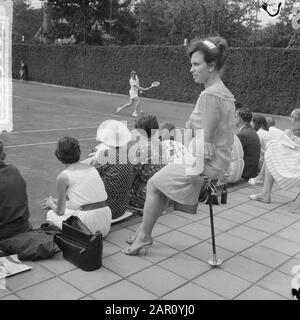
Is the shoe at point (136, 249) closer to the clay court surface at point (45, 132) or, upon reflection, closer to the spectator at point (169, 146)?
the spectator at point (169, 146)

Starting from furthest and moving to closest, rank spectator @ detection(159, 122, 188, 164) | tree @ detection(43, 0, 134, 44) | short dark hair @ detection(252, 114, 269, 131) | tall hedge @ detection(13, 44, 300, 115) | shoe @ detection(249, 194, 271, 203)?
tree @ detection(43, 0, 134, 44)
tall hedge @ detection(13, 44, 300, 115)
short dark hair @ detection(252, 114, 269, 131)
shoe @ detection(249, 194, 271, 203)
spectator @ detection(159, 122, 188, 164)

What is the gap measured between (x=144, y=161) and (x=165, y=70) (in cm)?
1878

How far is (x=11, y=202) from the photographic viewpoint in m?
3.60

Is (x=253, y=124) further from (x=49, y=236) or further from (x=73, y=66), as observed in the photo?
→ (x=73, y=66)

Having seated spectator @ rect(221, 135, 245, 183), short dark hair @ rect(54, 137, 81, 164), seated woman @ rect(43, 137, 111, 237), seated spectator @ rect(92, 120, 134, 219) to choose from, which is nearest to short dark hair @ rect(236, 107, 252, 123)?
seated spectator @ rect(221, 135, 245, 183)

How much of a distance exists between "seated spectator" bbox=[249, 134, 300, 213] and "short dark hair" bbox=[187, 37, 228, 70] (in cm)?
240

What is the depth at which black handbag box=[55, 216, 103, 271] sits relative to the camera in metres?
3.43

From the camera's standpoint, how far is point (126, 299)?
10.1ft

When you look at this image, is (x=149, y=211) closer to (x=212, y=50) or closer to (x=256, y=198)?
(x=212, y=50)

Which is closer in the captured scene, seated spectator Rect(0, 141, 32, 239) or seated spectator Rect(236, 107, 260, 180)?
seated spectator Rect(0, 141, 32, 239)

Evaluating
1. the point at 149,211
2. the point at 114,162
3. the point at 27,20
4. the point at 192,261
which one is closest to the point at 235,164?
the point at 114,162

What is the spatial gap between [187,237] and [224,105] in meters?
1.54

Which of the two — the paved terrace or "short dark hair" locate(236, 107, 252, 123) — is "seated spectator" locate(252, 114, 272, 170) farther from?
the paved terrace
